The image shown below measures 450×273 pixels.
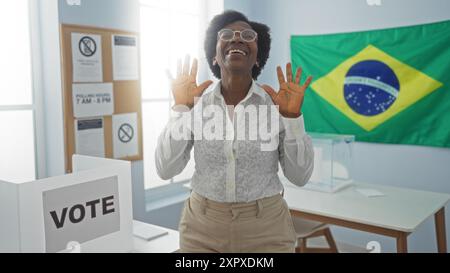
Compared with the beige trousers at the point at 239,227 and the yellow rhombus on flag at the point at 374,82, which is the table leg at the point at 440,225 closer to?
the yellow rhombus on flag at the point at 374,82

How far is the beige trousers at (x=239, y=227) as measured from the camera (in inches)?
49.4

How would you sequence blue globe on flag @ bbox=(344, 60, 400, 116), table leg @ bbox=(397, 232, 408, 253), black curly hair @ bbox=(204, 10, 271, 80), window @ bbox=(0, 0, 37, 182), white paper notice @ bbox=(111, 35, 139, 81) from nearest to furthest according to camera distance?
black curly hair @ bbox=(204, 10, 271, 80)
table leg @ bbox=(397, 232, 408, 253)
window @ bbox=(0, 0, 37, 182)
white paper notice @ bbox=(111, 35, 139, 81)
blue globe on flag @ bbox=(344, 60, 400, 116)

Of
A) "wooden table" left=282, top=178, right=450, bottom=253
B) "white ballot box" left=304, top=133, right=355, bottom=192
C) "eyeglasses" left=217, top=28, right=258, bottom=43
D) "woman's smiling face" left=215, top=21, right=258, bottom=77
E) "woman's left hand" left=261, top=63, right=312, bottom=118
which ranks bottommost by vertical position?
"wooden table" left=282, top=178, right=450, bottom=253

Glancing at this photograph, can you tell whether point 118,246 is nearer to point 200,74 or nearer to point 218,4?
point 200,74

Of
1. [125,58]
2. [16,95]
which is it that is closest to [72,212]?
[16,95]

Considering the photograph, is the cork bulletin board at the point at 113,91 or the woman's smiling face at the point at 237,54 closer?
the woman's smiling face at the point at 237,54

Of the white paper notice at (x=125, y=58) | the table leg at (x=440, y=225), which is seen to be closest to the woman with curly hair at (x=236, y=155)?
the white paper notice at (x=125, y=58)

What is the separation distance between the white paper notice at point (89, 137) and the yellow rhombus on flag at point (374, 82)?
1.84 meters

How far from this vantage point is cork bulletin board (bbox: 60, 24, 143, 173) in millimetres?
2346

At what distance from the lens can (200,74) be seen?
350cm

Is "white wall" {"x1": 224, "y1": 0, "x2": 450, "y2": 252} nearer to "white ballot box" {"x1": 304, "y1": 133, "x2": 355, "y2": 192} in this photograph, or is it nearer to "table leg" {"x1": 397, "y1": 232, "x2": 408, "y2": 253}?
"white ballot box" {"x1": 304, "y1": 133, "x2": 355, "y2": 192}

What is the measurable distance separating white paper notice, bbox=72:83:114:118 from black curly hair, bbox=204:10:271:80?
1163mm

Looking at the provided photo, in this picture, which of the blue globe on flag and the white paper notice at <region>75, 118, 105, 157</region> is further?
the blue globe on flag

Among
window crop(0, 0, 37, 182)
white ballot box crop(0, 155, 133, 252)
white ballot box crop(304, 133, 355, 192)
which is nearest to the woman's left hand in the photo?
white ballot box crop(0, 155, 133, 252)
